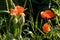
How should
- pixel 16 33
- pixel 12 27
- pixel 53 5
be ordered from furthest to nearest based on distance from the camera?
pixel 53 5 → pixel 12 27 → pixel 16 33

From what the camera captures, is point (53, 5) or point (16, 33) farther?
point (53, 5)

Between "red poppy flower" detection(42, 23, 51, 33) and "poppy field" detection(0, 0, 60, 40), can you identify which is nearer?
"poppy field" detection(0, 0, 60, 40)

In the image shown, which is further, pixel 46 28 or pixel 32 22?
pixel 32 22

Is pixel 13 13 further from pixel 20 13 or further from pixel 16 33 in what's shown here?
pixel 16 33

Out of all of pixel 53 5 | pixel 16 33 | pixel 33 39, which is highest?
pixel 53 5

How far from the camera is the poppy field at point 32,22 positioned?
5.53 ft

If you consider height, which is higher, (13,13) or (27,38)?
(13,13)

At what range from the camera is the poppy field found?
5.53 feet

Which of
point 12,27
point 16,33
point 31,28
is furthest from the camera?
point 31,28

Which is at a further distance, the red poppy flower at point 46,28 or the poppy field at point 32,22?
the red poppy flower at point 46,28

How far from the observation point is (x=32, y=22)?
2010 mm

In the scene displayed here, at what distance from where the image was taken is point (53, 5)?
7.30 ft

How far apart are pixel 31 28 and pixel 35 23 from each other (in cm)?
6

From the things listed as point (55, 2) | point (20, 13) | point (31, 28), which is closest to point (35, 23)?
point (31, 28)
